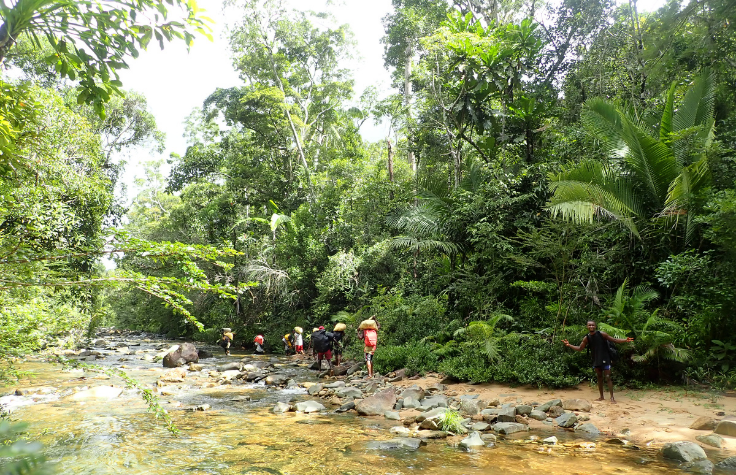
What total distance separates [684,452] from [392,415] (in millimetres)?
4236

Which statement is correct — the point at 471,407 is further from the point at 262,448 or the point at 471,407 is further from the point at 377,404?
the point at 262,448

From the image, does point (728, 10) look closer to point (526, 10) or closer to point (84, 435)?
point (84, 435)

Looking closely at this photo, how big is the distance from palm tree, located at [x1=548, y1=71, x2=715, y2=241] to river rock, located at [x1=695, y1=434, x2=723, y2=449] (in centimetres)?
479

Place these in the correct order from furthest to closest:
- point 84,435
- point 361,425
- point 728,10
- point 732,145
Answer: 1. point 732,145
2. point 361,425
3. point 84,435
4. point 728,10

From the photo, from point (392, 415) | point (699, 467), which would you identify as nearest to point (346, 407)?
point (392, 415)

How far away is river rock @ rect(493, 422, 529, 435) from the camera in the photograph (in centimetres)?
650

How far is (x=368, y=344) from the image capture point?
1170cm

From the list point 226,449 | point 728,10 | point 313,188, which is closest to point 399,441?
point 226,449

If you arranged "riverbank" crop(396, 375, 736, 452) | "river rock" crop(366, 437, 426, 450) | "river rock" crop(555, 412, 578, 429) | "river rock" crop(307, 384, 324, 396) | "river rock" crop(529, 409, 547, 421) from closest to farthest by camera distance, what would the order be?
"river rock" crop(366, 437, 426, 450), "riverbank" crop(396, 375, 736, 452), "river rock" crop(555, 412, 578, 429), "river rock" crop(529, 409, 547, 421), "river rock" crop(307, 384, 324, 396)

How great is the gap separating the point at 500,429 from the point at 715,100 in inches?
353

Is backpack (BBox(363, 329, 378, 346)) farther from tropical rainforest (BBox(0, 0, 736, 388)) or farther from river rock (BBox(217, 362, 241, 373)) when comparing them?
river rock (BBox(217, 362, 241, 373))

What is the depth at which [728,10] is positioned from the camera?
554 centimetres

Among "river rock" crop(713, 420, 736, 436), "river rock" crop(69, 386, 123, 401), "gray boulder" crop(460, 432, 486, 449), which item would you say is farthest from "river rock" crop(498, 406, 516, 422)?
"river rock" crop(69, 386, 123, 401)

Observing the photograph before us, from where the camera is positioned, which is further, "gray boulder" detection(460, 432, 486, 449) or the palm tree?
Answer: the palm tree
